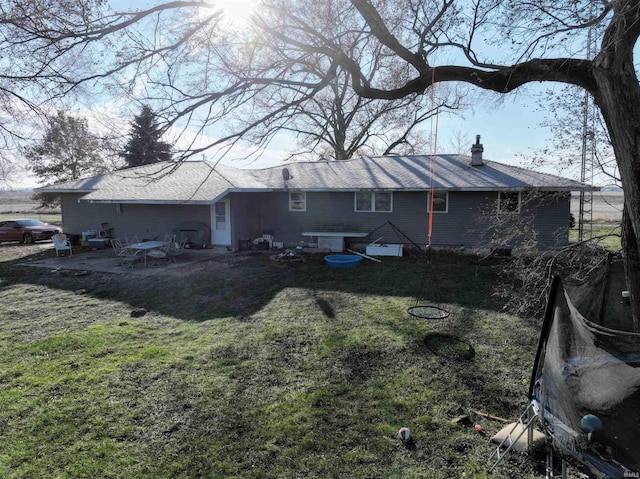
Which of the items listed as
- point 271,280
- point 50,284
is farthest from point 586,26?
point 50,284

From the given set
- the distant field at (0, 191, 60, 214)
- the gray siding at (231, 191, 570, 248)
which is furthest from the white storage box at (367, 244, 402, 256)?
the distant field at (0, 191, 60, 214)

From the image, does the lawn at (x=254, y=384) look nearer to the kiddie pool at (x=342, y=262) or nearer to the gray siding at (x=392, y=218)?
the kiddie pool at (x=342, y=262)

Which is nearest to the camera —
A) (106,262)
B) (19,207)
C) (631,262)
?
(631,262)

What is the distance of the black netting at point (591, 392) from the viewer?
235 centimetres

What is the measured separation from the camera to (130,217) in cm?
1557

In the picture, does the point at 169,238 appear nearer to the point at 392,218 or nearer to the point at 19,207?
the point at 392,218

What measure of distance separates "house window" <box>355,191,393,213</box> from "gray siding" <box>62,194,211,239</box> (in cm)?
584

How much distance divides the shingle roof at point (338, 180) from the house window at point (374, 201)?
1.63 feet

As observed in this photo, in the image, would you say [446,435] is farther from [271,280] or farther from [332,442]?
[271,280]

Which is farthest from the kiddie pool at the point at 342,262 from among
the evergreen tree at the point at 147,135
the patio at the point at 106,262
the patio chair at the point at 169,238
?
the evergreen tree at the point at 147,135

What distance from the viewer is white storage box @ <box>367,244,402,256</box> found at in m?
12.7

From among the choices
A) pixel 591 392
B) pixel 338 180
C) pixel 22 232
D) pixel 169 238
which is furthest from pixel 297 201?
pixel 22 232

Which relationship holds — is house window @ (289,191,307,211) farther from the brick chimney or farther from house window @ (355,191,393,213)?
the brick chimney

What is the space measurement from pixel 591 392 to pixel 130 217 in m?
16.4
